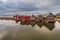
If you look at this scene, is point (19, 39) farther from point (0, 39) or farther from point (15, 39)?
point (0, 39)

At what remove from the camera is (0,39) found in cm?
1816

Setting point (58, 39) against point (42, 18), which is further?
point (42, 18)

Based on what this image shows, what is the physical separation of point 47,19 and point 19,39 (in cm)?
3028

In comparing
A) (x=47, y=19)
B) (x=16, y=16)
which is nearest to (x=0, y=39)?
(x=47, y=19)

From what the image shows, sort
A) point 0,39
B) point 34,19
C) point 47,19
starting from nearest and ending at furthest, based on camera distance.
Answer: point 0,39, point 47,19, point 34,19

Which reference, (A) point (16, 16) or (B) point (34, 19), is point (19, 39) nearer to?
(B) point (34, 19)

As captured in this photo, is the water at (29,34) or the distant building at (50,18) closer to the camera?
the water at (29,34)

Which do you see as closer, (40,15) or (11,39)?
(11,39)

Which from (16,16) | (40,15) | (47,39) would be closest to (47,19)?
(40,15)

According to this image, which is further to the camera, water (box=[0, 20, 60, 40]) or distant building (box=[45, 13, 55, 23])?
distant building (box=[45, 13, 55, 23])

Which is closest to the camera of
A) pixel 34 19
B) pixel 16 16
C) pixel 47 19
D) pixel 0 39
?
pixel 0 39

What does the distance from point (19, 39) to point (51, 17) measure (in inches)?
1279

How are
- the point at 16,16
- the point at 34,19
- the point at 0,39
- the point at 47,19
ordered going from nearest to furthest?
1. the point at 0,39
2. the point at 47,19
3. the point at 34,19
4. the point at 16,16

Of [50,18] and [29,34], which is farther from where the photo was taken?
[50,18]
